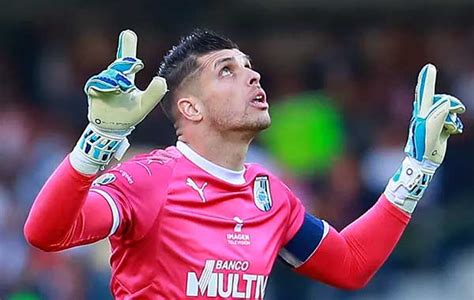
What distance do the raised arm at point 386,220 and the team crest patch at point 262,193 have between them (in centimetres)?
19

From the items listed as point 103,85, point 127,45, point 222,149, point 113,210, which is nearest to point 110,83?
point 103,85

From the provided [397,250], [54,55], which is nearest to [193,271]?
[397,250]

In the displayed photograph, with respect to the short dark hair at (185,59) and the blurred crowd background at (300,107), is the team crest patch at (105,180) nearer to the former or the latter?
the short dark hair at (185,59)

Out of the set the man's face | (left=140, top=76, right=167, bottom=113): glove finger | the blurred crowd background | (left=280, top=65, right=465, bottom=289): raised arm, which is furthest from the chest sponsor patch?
the blurred crowd background

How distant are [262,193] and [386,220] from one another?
522mm

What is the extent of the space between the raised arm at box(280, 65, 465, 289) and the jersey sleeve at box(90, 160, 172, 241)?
66cm

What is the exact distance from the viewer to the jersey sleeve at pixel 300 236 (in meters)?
4.69

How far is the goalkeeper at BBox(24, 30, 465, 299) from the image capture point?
3.90m

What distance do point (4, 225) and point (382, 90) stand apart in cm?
318

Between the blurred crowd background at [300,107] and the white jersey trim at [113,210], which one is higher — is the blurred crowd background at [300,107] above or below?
below

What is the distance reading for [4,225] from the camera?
870 cm

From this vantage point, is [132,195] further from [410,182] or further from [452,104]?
[452,104]

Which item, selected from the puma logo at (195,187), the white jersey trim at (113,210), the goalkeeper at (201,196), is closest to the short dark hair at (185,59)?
the goalkeeper at (201,196)

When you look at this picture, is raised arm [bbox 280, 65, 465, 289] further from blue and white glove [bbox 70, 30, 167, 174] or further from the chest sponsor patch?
blue and white glove [bbox 70, 30, 167, 174]
